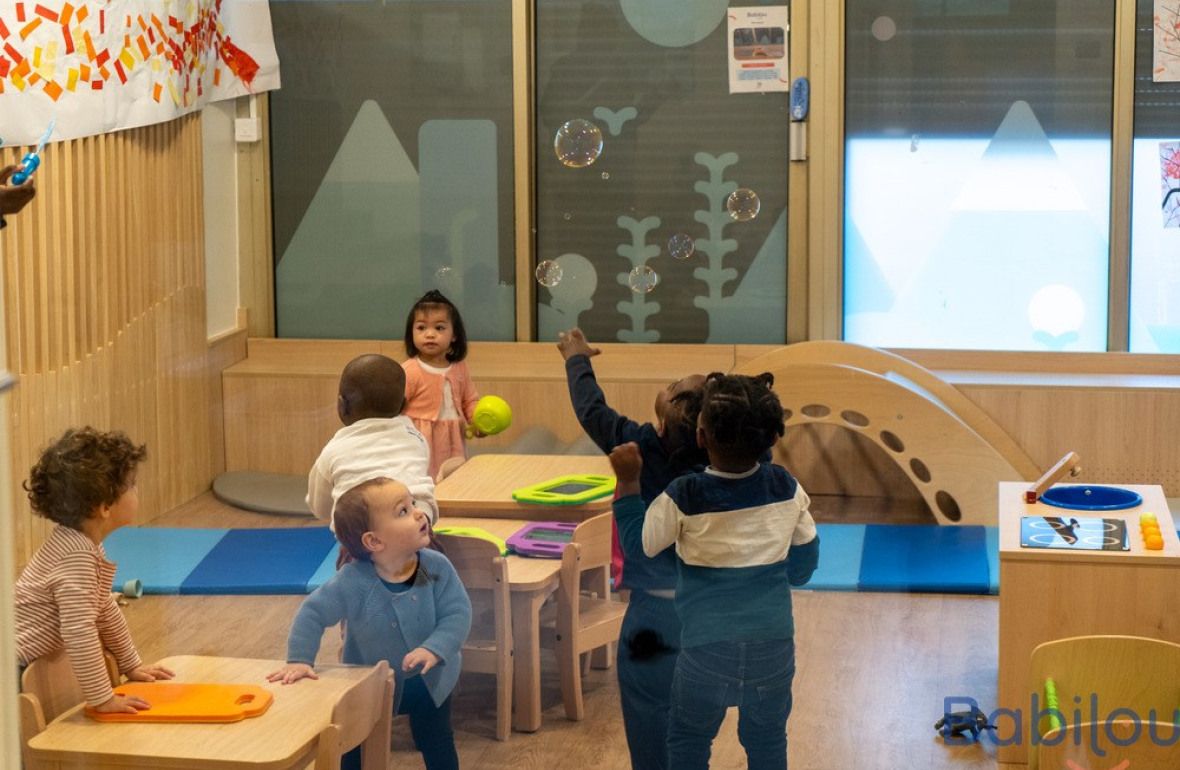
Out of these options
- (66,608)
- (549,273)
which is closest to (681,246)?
(549,273)

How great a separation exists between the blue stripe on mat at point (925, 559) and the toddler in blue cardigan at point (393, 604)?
1132 mm

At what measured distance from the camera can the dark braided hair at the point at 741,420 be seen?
2.15 metres

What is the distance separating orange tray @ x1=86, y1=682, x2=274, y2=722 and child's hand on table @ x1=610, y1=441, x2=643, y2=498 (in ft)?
1.78

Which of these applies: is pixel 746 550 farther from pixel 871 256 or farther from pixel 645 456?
pixel 871 256

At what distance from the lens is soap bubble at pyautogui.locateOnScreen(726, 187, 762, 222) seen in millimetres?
3932

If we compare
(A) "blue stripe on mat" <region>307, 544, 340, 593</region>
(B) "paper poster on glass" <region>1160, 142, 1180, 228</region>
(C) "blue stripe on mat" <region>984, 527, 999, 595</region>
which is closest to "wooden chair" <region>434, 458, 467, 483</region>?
(A) "blue stripe on mat" <region>307, 544, 340, 593</region>

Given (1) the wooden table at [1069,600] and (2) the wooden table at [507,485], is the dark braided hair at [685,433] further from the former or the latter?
(1) the wooden table at [1069,600]

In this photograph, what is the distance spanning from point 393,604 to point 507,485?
68cm

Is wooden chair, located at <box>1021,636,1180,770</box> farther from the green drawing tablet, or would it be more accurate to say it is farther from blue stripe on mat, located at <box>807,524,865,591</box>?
the green drawing tablet

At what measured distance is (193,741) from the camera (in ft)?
6.95

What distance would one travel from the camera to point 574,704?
109 inches

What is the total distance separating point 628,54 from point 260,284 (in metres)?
1.24

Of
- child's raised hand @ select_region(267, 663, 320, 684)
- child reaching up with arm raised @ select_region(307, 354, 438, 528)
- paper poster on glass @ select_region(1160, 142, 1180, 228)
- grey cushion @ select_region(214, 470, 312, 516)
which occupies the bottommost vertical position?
child's raised hand @ select_region(267, 663, 320, 684)

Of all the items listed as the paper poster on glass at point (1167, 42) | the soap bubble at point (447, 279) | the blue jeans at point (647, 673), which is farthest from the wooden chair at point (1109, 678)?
the paper poster on glass at point (1167, 42)
